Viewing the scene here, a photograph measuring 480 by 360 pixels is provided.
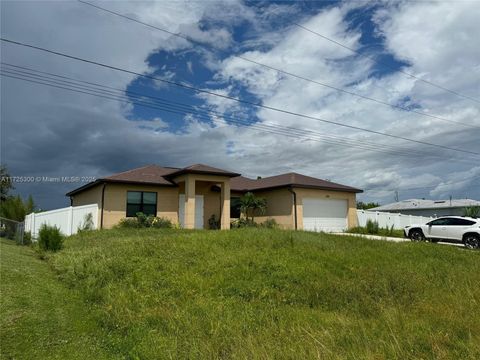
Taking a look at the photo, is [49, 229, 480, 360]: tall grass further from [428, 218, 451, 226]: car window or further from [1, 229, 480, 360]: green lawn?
[428, 218, 451, 226]: car window

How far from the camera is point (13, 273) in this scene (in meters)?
8.98

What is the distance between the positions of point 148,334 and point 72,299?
2763 mm

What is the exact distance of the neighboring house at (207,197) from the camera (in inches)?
812

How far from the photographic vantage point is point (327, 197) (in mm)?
25312

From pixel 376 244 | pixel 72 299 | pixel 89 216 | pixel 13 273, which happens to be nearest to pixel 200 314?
pixel 72 299

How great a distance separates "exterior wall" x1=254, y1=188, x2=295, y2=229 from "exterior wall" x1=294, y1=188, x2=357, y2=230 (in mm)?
489

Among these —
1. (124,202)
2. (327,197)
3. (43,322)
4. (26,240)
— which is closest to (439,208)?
(327,197)

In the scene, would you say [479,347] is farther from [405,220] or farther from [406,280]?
[405,220]

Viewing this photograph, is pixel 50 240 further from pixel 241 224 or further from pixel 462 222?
pixel 462 222

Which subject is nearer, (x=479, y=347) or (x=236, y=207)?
(x=479, y=347)

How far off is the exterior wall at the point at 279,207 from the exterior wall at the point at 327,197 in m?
0.49

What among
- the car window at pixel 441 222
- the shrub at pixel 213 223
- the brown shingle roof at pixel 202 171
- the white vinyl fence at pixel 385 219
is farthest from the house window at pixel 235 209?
the car window at pixel 441 222

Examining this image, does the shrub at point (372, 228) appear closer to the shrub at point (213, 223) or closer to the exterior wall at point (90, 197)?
the shrub at point (213, 223)

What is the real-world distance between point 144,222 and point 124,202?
179 cm
